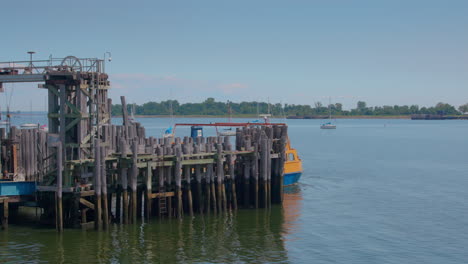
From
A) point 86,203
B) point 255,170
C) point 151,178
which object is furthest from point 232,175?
point 86,203

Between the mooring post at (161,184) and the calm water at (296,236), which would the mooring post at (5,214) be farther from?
the mooring post at (161,184)

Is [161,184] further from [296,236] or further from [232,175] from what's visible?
[296,236]

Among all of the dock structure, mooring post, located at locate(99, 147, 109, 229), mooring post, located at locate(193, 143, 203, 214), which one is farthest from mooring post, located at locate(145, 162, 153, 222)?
mooring post, located at locate(193, 143, 203, 214)

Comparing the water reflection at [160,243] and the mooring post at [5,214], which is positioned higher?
the mooring post at [5,214]

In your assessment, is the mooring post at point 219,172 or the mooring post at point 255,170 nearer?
the mooring post at point 219,172

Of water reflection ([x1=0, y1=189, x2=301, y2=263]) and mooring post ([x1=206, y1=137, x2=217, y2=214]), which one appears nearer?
water reflection ([x1=0, y1=189, x2=301, y2=263])

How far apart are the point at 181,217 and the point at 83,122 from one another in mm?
6818

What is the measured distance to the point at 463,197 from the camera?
42.5 m

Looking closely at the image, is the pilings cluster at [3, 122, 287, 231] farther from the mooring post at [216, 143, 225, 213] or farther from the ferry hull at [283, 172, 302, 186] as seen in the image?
the ferry hull at [283, 172, 302, 186]

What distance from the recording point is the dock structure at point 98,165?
27.6 m

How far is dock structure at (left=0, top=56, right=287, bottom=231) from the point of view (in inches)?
1088

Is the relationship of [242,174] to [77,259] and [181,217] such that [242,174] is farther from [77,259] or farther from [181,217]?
[77,259]

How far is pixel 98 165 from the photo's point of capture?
26.7 m

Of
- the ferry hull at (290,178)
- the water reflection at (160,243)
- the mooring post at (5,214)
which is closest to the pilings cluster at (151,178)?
the water reflection at (160,243)
